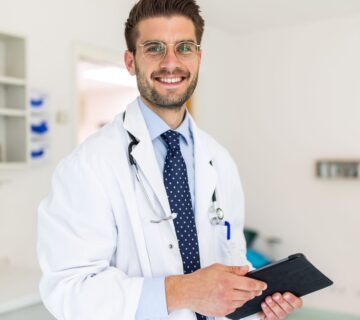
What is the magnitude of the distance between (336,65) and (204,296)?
3655 millimetres

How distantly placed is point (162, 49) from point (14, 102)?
5.46 feet

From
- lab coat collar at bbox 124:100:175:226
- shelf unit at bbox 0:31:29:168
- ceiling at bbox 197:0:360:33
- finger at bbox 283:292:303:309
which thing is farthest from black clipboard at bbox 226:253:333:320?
ceiling at bbox 197:0:360:33

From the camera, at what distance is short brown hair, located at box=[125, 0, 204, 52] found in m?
1.24

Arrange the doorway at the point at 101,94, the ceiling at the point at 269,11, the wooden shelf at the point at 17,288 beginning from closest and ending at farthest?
the wooden shelf at the point at 17,288, the ceiling at the point at 269,11, the doorway at the point at 101,94

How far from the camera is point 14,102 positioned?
105 inches

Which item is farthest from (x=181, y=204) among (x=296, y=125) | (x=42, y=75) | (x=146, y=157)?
(x=296, y=125)

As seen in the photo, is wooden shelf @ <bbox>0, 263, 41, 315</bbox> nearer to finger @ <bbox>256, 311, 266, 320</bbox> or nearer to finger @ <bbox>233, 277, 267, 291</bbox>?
finger @ <bbox>256, 311, 266, 320</bbox>

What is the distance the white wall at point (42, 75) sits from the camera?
2.77 m

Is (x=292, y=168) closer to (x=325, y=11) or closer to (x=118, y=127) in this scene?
(x=325, y=11)

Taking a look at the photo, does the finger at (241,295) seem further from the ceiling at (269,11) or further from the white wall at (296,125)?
the white wall at (296,125)

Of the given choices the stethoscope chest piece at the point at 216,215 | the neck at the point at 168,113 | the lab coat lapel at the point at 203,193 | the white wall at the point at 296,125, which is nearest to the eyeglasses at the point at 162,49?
the neck at the point at 168,113

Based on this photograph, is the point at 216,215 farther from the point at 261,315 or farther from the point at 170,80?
the point at 170,80

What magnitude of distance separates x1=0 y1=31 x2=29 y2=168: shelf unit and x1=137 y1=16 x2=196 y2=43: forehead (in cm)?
151

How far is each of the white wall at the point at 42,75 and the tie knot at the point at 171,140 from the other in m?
1.67
